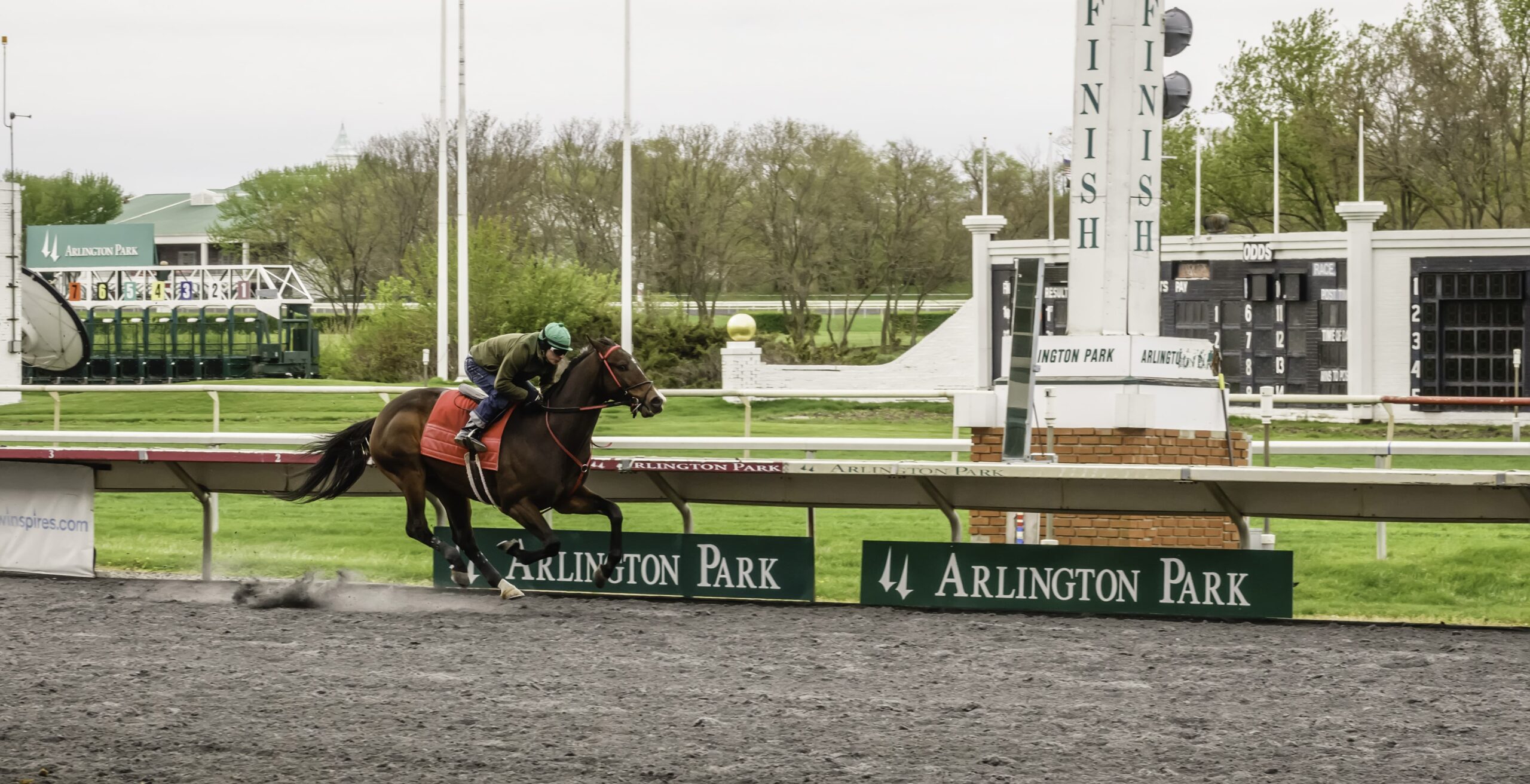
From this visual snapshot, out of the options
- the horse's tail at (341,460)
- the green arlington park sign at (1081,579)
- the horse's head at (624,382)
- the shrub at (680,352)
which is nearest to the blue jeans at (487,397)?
the horse's head at (624,382)

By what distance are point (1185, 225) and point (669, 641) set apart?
37.7 metres

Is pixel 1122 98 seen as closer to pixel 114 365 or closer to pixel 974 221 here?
pixel 974 221

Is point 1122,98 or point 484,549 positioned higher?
point 1122,98

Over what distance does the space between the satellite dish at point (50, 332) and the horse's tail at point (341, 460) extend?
79.5 feet

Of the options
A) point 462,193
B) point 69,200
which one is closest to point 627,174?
point 462,193

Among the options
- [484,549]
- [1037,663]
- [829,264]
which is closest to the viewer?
[1037,663]

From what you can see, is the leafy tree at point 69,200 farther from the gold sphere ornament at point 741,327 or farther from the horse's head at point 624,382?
the horse's head at point 624,382

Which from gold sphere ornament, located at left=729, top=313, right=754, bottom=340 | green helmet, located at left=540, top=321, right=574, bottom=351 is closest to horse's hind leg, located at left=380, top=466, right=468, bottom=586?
green helmet, located at left=540, top=321, right=574, bottom=351

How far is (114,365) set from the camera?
38.2 m

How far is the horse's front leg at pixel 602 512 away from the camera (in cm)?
920

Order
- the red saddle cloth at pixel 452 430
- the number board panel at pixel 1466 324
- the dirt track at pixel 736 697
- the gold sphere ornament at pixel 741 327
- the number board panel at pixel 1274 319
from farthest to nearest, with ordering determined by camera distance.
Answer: the gold sphere ornament at pixel 741 327 < the number board panel at pixel 1274 319 < the number board panel at pixel 1466 324 < the red saddle cloth at pixel 452 430 < the dirt track at pixel 736 697

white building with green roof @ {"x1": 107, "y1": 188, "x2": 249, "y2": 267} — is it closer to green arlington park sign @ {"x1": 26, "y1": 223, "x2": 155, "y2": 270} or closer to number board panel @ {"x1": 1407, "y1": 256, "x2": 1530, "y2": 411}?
green arlington park sign @ {"x1": 26, "y1": 223, "x2": 155, "y2": 270}

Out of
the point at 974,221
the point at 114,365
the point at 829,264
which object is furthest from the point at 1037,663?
the point at 829,264

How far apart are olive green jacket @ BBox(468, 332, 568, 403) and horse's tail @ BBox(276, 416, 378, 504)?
932 mm
